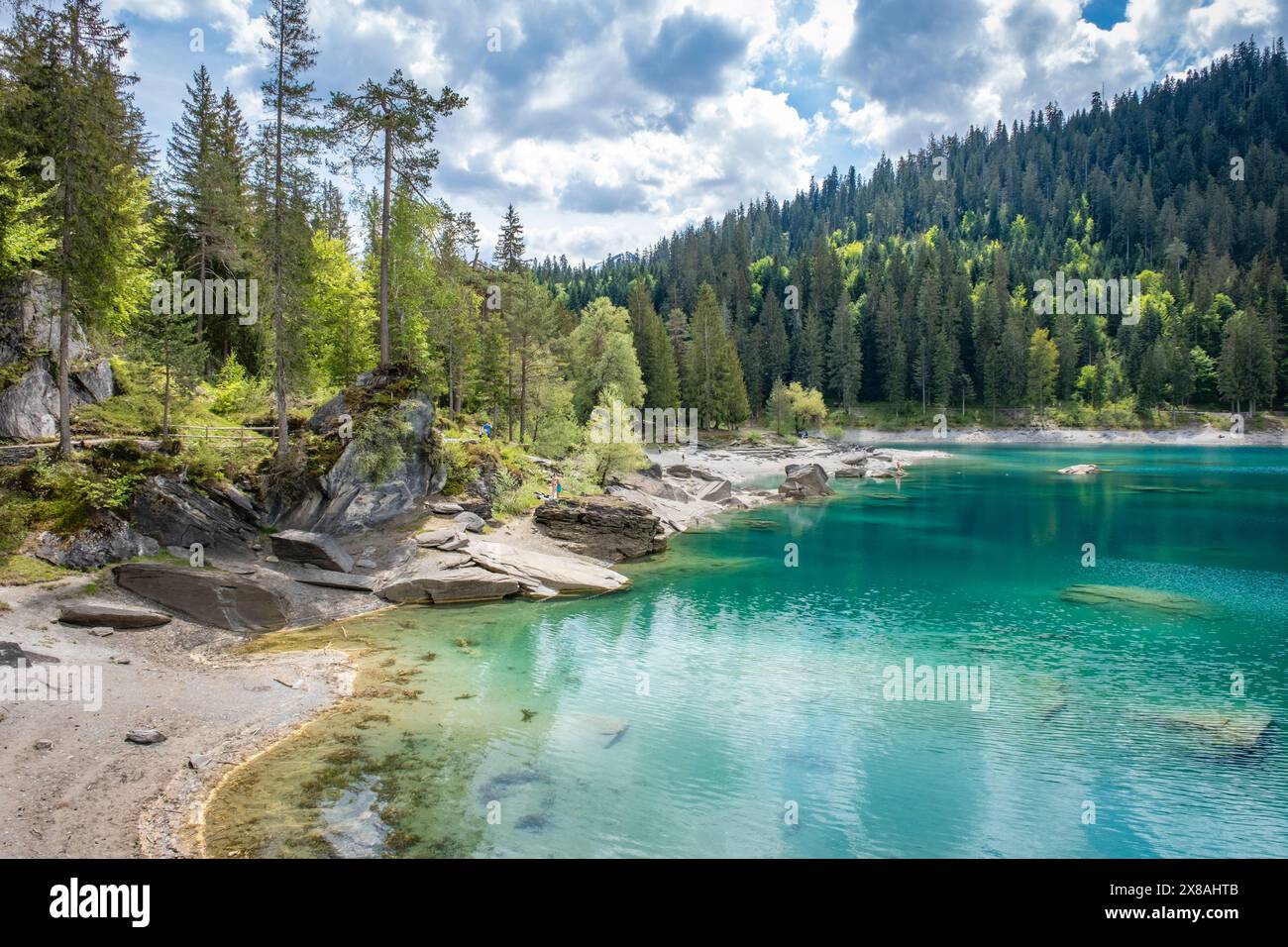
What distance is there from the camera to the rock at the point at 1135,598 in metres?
28.5

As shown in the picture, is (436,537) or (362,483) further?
(362,483)

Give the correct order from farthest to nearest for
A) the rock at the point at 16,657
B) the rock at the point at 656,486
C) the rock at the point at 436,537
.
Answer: the rock at the point at 656,486 < the rock at the point at 436,537 < the rock at the point at 16,657

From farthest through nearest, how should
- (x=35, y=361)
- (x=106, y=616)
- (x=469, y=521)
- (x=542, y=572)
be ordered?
1. (x=469, y=521)
2. (x=542, y=572)
3. (x=35, y=361)
4. (x=106, y=616)

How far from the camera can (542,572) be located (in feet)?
100

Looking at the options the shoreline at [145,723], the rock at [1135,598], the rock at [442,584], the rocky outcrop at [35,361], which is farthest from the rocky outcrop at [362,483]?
the rock at [1135,598]

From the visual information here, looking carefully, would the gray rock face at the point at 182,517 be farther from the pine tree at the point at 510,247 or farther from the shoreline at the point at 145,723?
the pine tree at the point at 510,247

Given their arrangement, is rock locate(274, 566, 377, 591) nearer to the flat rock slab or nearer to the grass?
the flat rock slab

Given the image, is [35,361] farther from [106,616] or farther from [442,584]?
[442,584]

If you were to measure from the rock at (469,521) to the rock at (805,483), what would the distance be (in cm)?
3404

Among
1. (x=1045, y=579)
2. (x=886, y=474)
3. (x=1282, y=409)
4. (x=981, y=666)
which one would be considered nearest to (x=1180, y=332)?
(x=1282, y=409)

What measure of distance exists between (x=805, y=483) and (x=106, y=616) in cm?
5079

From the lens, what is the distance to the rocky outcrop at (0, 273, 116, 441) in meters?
27.7

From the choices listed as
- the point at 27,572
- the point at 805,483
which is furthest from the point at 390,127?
the point at 805,483
